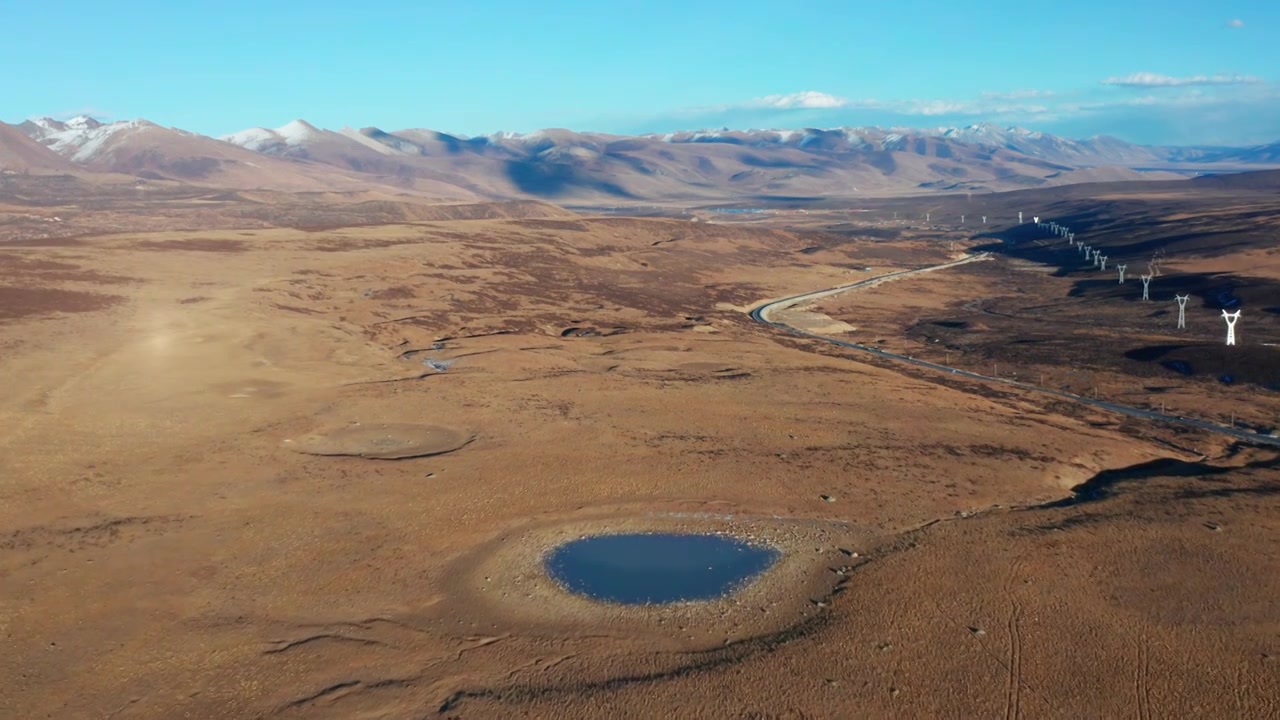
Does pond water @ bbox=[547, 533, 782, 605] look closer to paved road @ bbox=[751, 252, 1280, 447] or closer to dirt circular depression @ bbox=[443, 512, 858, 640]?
dirt circular depression @ bbox=[443, 512, 858, 640]

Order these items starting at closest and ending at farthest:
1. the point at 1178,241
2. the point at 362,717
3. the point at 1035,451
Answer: the point at 362,717, the point at 1035,451, the point at 1178,241

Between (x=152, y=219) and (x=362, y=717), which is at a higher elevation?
(x=152, y=219)

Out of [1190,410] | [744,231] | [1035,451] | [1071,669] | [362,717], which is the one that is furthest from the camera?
[744,231]

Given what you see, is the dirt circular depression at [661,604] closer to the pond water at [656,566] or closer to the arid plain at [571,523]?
the arid plain at [571,523]

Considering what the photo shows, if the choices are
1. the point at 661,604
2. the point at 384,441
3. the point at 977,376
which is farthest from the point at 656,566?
the point at 977,376

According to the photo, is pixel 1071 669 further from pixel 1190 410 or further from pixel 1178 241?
pixel 1178 241

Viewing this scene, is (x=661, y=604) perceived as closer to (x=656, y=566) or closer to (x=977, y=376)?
(x=656, y=566)

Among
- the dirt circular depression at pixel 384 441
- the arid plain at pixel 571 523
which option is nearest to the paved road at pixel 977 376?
the arid plain at pixel 571 523

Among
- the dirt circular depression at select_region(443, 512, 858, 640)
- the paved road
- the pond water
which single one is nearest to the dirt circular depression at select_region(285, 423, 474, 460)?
the dirt circular depression at select_region(443, 512, 858, 640)

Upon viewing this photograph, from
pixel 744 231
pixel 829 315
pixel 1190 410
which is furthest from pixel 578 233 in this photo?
pixel 1190 410
